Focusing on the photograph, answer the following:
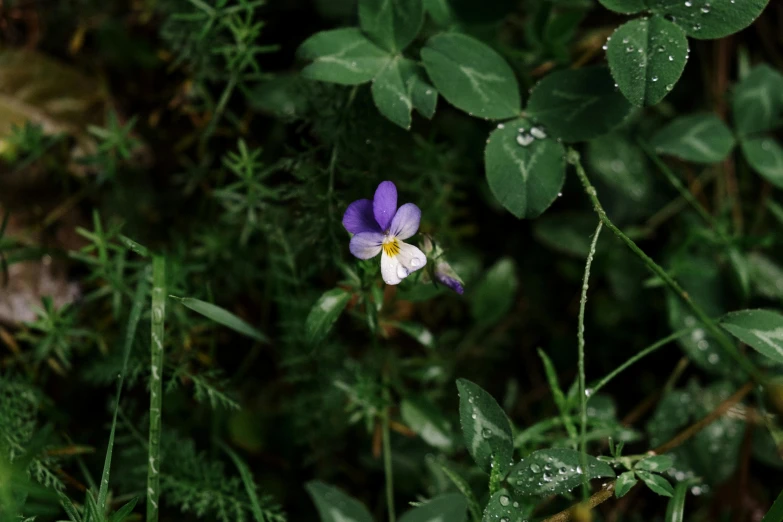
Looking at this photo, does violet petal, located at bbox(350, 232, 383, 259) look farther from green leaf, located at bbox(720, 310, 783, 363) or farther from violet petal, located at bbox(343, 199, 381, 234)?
green leaf, located at bbox(720, 310, 783, 363)

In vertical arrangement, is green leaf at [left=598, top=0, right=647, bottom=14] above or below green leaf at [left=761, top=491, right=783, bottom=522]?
above

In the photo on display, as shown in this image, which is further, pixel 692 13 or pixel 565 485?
pixel 692 13

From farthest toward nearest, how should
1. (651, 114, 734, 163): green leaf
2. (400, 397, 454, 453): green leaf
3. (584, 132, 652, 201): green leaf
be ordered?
(584, 132, 652, 201): green leaf → (651, 114, 734, 163): green leaf → (400, 397, 454, 453): green leaf

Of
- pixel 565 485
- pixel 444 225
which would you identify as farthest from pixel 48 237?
pixel 565 485

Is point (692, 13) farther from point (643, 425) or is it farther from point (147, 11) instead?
point (147, 11)

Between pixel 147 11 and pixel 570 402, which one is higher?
pixel 147 11

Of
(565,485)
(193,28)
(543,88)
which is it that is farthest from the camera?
(193,28)

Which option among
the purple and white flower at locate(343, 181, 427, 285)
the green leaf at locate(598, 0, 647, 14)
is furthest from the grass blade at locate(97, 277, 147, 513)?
the green leaf at locate(598, 0, 647, 14)

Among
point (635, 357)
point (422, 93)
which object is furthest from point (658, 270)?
point (422, 93)
